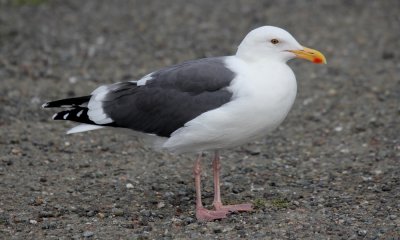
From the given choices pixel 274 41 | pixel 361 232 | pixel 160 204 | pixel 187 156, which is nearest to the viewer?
pixel 361 232

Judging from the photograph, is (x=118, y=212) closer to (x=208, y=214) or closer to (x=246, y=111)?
(x=208, y=214)

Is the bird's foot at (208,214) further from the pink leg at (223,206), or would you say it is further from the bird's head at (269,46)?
the bird's head at (269,46)

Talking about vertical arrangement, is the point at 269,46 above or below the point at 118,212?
above

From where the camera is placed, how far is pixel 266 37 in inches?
251

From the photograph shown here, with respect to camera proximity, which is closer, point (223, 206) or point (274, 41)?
point (274, 41)

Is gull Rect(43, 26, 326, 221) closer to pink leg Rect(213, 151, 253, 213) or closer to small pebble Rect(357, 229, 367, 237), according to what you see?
pink leg Rect(213, 151, 253, 213)

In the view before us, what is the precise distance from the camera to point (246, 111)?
600 centimetres

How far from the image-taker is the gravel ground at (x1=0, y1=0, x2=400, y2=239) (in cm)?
622

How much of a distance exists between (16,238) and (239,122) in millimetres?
1992

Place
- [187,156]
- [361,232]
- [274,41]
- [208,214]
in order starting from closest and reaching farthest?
[361,232]
[208,214]
[274,41]
[187,156]

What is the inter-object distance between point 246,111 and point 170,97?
2.54ft

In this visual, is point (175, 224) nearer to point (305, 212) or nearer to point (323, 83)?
point (305, 212)

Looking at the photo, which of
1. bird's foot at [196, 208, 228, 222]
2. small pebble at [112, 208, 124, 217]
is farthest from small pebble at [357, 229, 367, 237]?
small pebble at [112, 208, 124, 217]

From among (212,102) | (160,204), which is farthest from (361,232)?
(160,204)
